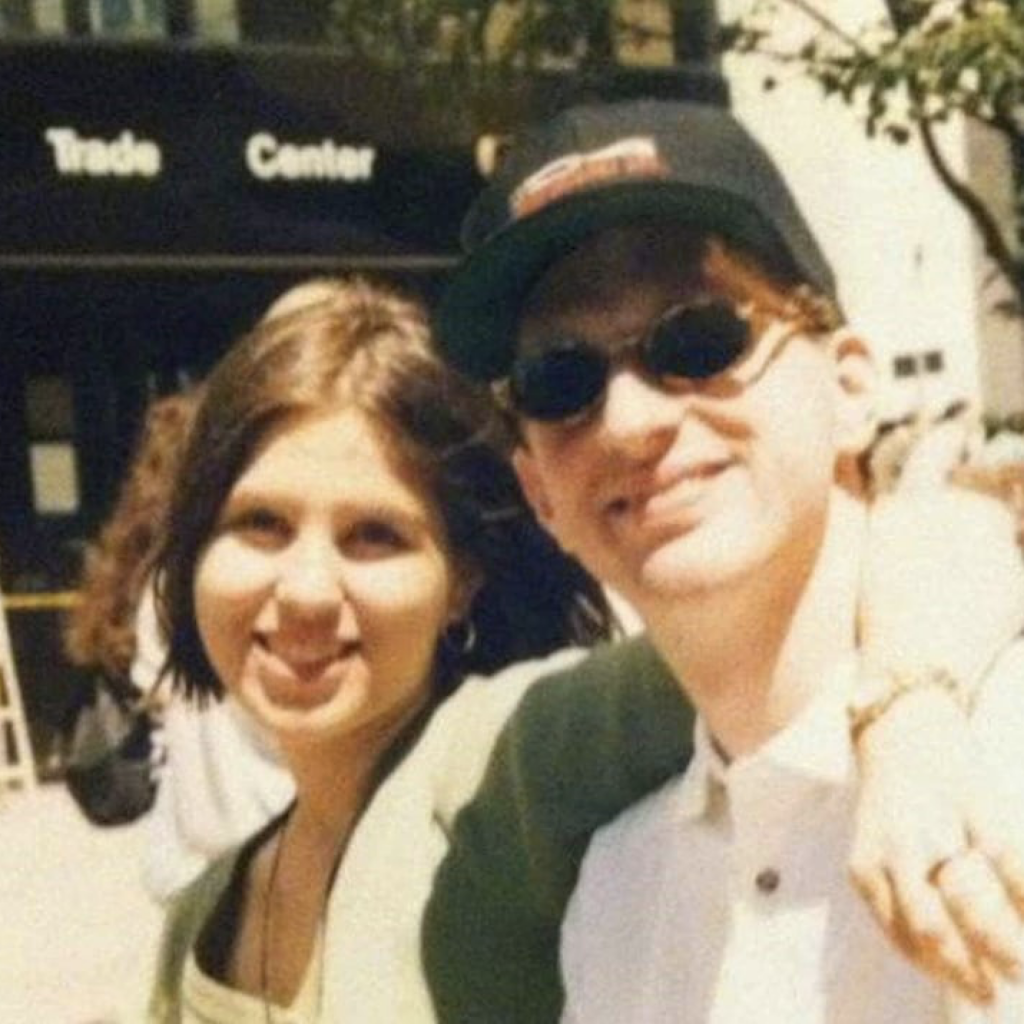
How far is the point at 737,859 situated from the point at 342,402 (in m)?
0.44

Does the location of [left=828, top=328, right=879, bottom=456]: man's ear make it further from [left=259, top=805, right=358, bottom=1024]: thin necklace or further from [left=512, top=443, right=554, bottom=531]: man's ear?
[left=259, top=805, right=358, bottom=1024]: thin necklace

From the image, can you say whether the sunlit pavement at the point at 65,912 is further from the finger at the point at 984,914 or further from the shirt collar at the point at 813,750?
the finger at the point at 984,914

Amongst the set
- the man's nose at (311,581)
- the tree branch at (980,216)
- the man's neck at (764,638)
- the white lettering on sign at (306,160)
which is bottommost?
the man's neck at (764,638)

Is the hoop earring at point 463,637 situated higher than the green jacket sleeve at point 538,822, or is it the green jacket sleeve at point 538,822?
the hoop earring at point 463,637

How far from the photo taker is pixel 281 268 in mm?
6883

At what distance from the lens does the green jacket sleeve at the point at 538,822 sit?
1281mm

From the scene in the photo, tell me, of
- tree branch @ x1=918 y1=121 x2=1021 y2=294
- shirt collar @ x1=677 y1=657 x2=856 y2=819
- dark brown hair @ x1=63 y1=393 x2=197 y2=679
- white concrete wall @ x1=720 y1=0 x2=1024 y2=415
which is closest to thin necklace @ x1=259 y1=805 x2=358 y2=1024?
dark brown hair @ x1=63 y1=393 x2=197 y2=679

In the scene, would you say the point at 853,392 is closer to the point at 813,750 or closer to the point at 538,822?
the point at 813,750

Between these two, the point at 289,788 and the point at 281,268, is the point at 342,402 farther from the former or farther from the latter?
the point at 281,268

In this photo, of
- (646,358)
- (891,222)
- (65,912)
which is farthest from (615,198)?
(891,222)

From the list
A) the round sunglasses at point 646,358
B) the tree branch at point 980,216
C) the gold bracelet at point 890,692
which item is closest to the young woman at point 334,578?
the round sunglasses at point 646,358

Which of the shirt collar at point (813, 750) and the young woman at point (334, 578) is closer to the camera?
the shirt collar at point (813, 750)

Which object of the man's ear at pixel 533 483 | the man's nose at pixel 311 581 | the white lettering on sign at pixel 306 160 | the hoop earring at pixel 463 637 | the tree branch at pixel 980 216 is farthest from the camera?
the white lettering on sign at pixel 306 160

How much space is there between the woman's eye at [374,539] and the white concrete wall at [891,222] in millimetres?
3179
